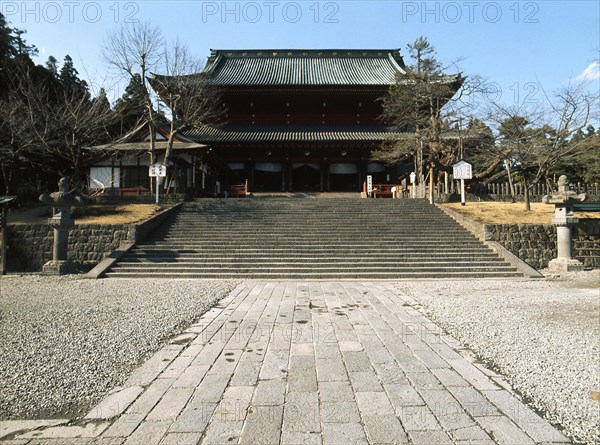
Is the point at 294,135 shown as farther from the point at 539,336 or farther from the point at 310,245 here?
the point at 539,336

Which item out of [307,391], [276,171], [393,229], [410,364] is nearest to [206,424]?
[307,391]

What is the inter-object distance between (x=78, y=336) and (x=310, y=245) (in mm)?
9361

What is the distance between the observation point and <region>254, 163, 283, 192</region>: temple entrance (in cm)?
2602

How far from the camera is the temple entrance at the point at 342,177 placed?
85.5ft

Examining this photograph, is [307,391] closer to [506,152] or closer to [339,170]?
[506,152]

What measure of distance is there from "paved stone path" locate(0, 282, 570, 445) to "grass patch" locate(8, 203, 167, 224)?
12.0m

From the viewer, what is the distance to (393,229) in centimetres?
1475

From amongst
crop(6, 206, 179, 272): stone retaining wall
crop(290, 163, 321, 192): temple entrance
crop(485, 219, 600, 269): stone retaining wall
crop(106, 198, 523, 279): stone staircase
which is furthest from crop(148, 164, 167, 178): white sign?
crop(485, 219, 600, 269): stone retaining wall

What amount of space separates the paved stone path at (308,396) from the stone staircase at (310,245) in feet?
21.6

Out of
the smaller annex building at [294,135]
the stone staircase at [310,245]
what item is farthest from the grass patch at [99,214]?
the smaller annex building at [294,135]

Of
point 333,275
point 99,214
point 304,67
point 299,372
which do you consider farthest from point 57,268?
point 304,67

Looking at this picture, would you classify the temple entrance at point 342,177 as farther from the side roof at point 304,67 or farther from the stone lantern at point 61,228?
the stone lantern at point 61,228

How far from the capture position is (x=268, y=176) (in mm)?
26141

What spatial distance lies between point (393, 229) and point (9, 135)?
20.2 m
